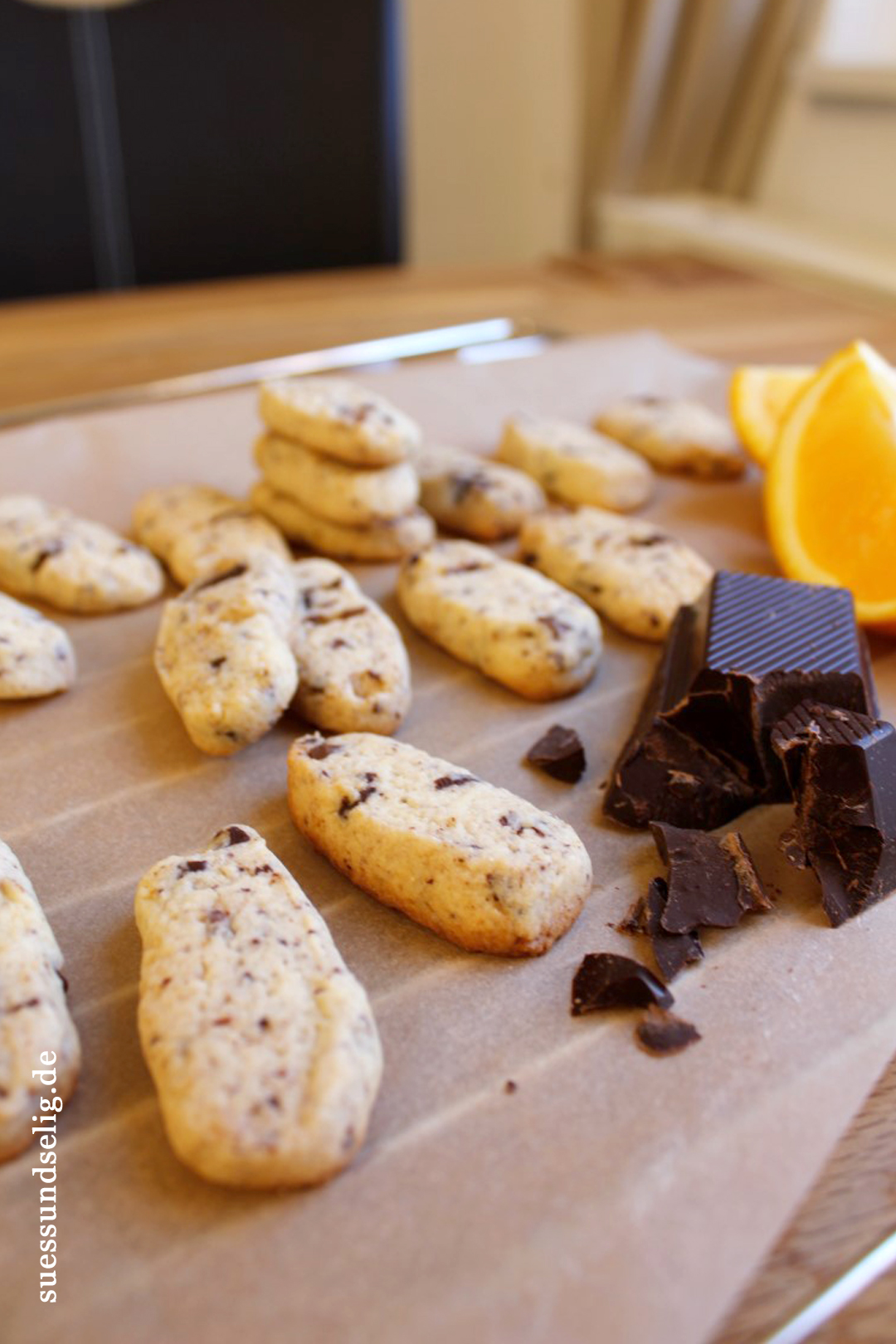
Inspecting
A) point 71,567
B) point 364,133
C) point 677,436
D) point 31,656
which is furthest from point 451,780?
point 364,133

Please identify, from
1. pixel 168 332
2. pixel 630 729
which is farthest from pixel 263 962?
pixel 168 332

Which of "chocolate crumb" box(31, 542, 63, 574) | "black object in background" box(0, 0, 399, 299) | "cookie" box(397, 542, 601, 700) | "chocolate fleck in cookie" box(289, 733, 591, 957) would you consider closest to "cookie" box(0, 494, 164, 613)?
"chocolate crumb" box(31, 542, 63, 574)

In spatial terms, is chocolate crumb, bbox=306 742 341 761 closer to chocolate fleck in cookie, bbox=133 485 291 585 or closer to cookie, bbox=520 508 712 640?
chocolate fleck in cookie, bbox=133 485 291 585

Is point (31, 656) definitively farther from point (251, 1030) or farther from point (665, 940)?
point (665, 940)

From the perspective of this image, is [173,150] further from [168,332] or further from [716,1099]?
[716,1099]

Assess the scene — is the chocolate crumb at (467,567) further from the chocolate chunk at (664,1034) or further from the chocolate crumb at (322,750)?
the chocolate chunk at (664,1034)

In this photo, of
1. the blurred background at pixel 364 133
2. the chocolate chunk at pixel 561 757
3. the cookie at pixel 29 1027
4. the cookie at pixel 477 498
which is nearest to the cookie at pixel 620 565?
the cookie at pixel 477 498
